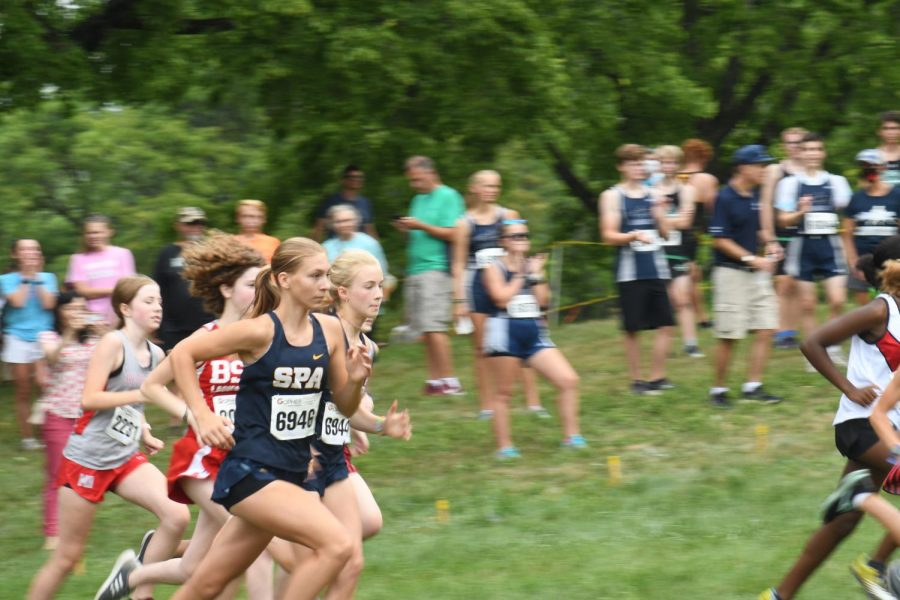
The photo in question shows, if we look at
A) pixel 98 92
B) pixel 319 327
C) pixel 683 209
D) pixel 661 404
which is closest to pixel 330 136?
pixel 98 92

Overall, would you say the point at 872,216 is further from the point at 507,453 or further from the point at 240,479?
the point at 240,479

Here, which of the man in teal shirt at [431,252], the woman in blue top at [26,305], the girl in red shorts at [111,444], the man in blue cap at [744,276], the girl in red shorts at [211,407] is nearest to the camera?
the girl in red shorts at [211,407]

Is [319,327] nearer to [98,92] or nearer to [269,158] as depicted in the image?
[98,92]

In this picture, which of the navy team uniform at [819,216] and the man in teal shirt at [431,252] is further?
the man in teal shirt at [431,252]

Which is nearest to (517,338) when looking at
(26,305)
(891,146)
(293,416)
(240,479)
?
(891,146)

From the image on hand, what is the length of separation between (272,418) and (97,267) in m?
6.50

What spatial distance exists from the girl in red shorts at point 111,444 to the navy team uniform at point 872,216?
6.43 meters

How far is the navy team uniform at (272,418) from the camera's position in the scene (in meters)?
5.32

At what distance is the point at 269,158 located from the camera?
17906mm

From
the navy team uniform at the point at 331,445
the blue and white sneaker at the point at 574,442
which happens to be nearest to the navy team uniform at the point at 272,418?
the navy team uniform at the point at 331,445

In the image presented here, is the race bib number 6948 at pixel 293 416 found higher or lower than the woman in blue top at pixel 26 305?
higher

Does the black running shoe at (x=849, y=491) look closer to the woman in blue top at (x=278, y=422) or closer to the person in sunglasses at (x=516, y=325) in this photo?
the woman in blue top at (x=278, y=422)

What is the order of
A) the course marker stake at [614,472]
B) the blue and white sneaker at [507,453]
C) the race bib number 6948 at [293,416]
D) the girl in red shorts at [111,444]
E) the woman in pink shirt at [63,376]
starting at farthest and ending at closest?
the blue and white sneaker at [507,453] < the course marker stake at [614,472] < the woman in pink shirt at [63,376] < the girl in red shorts at [111,444] < the race bib number 6948 at [293,416]

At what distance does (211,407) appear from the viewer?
6215mm
